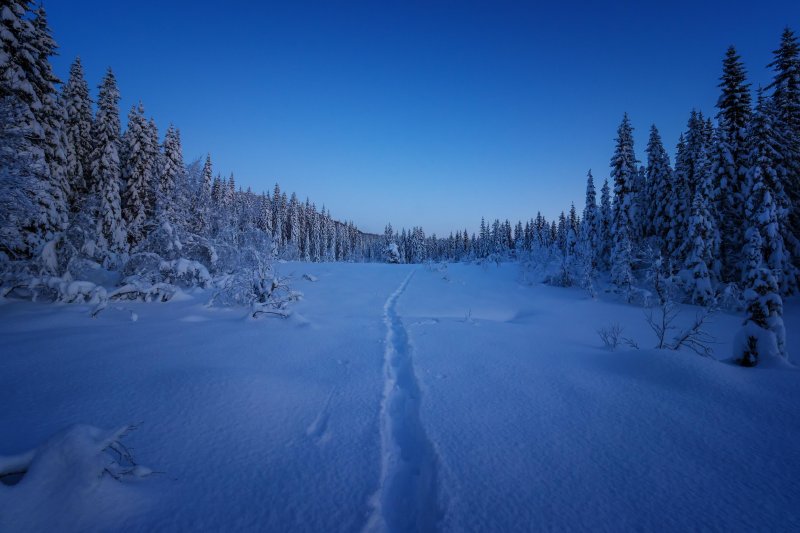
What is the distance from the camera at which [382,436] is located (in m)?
3.70

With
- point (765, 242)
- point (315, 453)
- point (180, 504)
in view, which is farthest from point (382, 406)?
point (765, 242)

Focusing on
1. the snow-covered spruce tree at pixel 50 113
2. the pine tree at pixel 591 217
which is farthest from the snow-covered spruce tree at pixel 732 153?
the snow-covered spruce tree at pixel 50 113

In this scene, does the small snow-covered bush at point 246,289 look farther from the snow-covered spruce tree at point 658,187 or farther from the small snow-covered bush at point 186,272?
the snow-covered spruce tree at point 658,187

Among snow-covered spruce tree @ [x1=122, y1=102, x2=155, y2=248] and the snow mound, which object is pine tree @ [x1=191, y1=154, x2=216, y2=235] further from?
the snow mound

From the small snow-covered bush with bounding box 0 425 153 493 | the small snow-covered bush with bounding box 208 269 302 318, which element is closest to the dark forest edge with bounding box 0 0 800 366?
the small snow-covered bush with bounding box 208 269 302 318

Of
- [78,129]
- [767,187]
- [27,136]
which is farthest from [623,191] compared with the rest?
[78,129]

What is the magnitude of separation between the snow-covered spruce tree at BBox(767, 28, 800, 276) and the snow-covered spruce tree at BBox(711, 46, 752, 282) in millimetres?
1336

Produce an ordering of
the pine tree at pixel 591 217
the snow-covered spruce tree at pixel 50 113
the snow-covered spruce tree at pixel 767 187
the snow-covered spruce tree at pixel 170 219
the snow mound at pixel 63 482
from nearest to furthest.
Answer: the snow mound at pixel 63 482 < the snow-covered spruce tree at pixel 170 219 < the snow-covered spruce tree at pixel 50 113 < the snow-covered spruce tree at pixel 767 187 < the pine tree at pixel 591 217

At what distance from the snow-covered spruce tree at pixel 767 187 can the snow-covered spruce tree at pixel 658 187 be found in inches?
343

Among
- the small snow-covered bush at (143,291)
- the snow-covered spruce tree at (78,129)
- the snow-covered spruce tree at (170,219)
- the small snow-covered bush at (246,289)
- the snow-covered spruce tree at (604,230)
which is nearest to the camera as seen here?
the small snow-covered bush at (143,291)

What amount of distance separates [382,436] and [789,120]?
29.4 meters

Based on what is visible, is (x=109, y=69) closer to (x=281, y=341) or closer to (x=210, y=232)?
(x=210, y=232)

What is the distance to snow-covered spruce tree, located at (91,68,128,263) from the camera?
21.8m

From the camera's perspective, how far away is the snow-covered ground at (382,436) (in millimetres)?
2373
